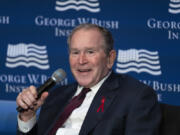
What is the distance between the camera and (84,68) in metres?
2.30

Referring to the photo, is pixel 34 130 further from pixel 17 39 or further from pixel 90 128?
pixel 17 39

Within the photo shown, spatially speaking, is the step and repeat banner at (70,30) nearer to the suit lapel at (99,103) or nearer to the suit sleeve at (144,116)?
the suit lapel at (99,103)

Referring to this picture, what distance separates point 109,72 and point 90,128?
0.47 metres

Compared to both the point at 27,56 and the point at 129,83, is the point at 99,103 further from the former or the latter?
the point at 27,56

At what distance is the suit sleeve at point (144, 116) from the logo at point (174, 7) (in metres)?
A: 1.38

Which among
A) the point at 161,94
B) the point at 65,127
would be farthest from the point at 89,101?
the point at 161,94

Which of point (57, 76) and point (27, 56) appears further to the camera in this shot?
point (27, 56)

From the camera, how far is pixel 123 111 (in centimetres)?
212

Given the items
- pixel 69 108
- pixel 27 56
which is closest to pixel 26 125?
pixel 69 108

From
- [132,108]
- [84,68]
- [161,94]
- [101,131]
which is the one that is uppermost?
[84,68]

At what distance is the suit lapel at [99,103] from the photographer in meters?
2.16

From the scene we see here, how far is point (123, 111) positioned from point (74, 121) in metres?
0.40

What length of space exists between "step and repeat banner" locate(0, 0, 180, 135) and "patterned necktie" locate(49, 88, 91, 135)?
777 millimetres

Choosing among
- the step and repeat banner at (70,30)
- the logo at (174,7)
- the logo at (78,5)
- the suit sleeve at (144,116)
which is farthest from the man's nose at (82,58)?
the logo at (174,7)
